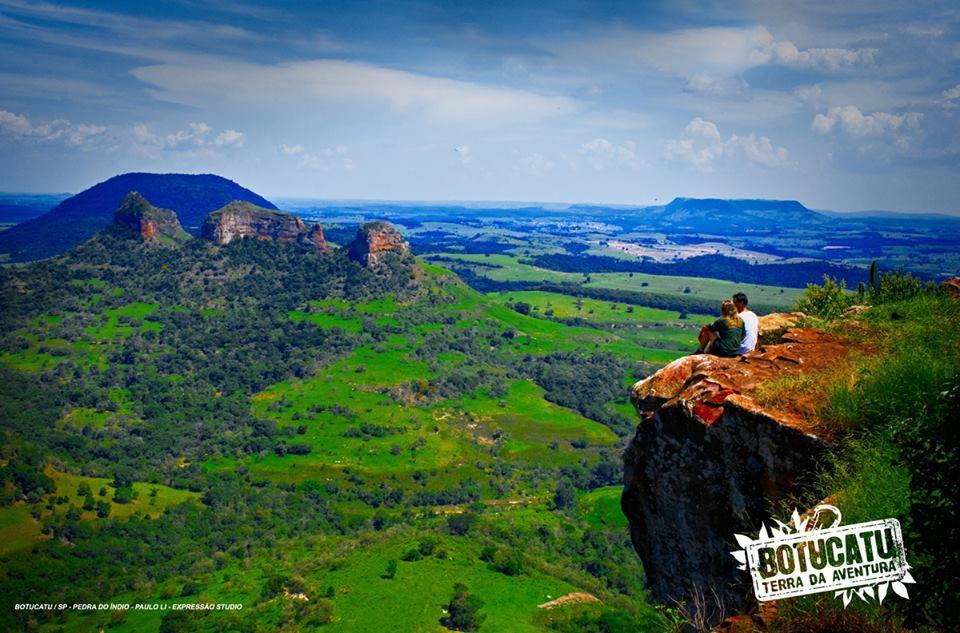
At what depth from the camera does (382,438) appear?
4237 inches

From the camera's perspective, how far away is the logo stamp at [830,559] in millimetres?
6578

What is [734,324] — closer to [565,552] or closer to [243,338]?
[565,552]

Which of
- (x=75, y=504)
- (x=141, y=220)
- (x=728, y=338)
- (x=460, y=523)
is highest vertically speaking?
(x=141, y=220)

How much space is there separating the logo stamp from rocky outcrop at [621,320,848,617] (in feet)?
5.68

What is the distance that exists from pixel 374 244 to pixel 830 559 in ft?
581

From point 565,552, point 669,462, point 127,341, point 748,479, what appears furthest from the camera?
point 127,341

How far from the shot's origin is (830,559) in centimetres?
725

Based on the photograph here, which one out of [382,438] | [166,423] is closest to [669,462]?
[382,438]

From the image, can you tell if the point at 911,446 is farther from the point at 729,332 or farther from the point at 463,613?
the point at 463,613

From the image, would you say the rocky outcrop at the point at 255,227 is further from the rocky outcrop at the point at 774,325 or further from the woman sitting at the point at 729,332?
the woman sitting at the point at 729,332

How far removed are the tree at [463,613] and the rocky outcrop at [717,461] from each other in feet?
141

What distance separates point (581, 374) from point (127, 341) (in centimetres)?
11923

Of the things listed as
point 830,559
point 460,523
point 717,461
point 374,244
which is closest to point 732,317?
point 717,461

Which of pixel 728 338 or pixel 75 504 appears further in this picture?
pixel 75 504
